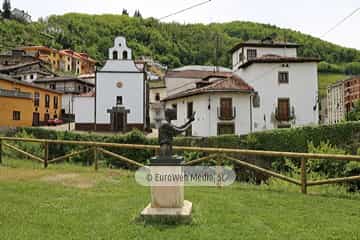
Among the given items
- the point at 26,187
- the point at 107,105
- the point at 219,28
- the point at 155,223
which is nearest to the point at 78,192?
the point at 26,187

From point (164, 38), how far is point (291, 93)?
4621 cm

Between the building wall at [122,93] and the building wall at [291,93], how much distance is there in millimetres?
12245

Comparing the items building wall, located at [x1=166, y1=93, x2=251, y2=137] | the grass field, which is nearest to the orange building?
building wall, located at [x1=166, y1=93, x2=251, y2=137]

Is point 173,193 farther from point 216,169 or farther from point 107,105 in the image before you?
point 107,105

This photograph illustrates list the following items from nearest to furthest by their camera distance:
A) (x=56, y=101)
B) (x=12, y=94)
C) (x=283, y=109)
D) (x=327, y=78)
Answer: (x=283, y=109) < (x=12, y=94) < (x=56, y=101) < (x=327, y=78)

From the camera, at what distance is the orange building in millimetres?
81000

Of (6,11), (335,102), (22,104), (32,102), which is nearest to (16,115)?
(22,104)

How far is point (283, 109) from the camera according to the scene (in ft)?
85.8

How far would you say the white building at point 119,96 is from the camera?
32812 mm

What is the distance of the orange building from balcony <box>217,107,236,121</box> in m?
61.1

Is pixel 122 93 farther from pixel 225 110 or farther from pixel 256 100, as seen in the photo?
pixel 256 100

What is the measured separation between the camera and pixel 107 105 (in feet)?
108

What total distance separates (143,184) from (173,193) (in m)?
3.22

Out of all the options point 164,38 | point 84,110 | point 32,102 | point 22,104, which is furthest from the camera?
point 164,38
